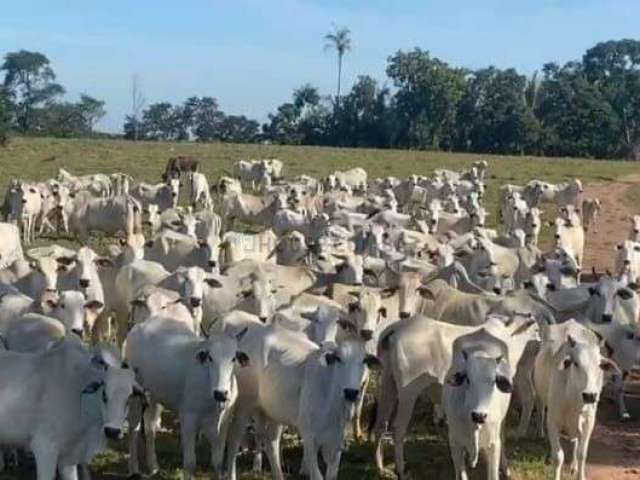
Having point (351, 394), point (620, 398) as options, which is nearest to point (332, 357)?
point (351, 394)

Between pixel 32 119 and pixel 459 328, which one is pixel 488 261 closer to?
pixel 459 328

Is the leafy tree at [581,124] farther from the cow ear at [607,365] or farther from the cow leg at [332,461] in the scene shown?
the cow leg at [332,461]

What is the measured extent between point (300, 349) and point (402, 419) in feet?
4.37

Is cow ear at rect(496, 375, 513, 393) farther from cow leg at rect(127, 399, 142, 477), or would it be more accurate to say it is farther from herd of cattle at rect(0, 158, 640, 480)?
cow leg at rect(127, 399, 142, 477)

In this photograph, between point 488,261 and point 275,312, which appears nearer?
point 275,312

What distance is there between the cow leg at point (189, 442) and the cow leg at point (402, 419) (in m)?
2.05

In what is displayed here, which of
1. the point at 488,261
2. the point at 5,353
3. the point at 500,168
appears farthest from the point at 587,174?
the point at 5,353

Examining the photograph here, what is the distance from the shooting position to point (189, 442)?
Answer: 10.0 m

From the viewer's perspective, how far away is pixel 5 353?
939 centimetres

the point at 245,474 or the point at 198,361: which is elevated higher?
the point at 198,361

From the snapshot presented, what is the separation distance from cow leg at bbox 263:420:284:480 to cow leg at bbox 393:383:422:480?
1.17m

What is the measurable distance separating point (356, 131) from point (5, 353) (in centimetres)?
7657

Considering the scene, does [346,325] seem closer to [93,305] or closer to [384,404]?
[384,404]

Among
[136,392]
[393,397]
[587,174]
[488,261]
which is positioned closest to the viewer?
[136,392]
